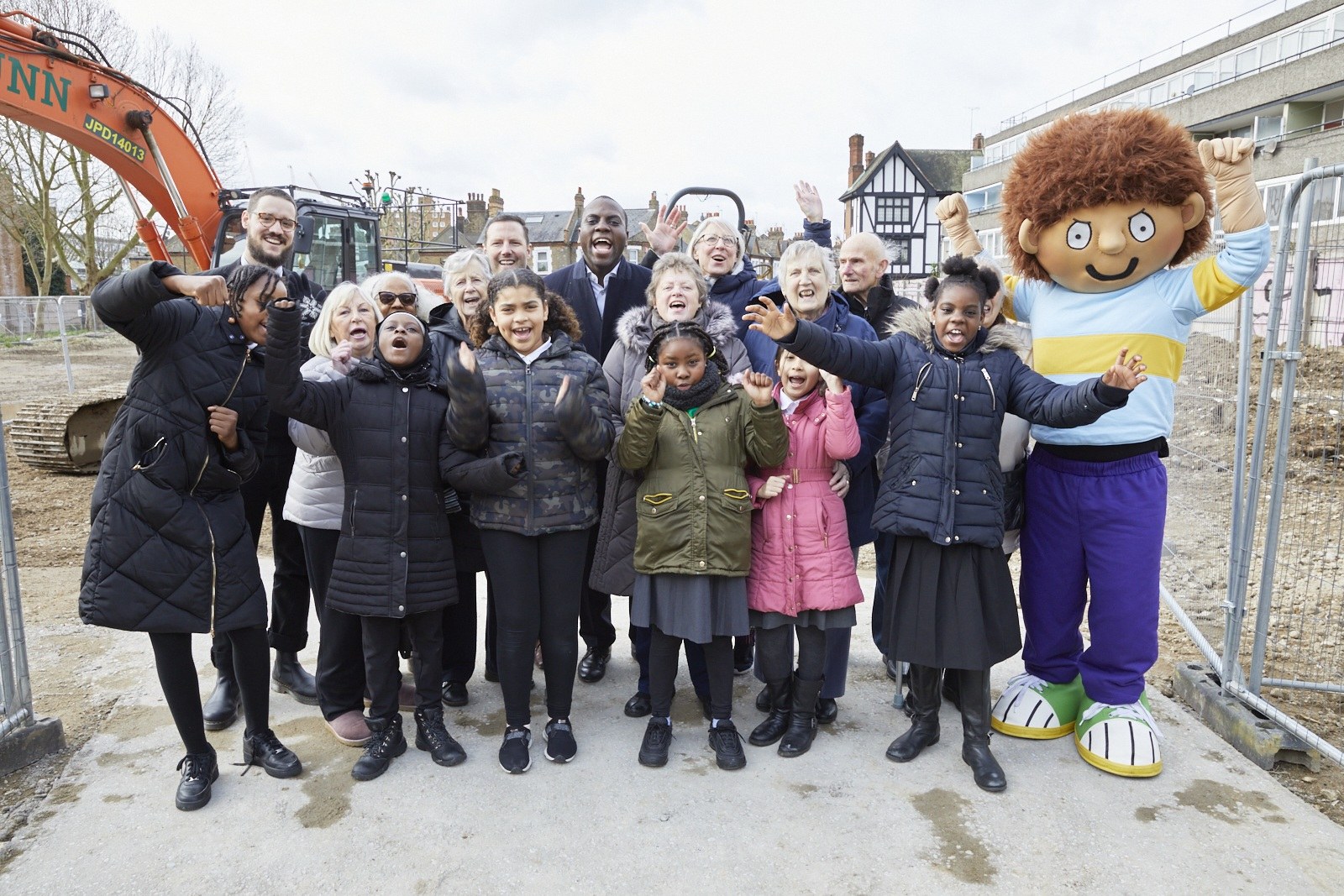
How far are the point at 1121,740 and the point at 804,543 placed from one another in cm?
136

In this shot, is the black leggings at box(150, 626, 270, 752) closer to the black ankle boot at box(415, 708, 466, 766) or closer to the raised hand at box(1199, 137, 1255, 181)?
the black ankle boot at box(415, 708, 466, 766)

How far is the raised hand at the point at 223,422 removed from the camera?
9.57 feet

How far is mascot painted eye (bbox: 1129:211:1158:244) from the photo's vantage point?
3.18 m

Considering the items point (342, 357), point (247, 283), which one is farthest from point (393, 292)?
point (247, 283)

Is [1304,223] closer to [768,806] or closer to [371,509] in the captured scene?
[768,806]

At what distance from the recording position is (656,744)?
3.26m

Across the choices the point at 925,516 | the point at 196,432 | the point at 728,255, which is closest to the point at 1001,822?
the point at 925,516

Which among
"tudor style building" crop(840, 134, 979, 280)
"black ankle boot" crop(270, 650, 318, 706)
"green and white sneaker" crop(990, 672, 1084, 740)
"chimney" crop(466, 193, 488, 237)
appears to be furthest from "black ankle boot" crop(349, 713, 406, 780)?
"chimney" crop(466, 193, 488, 237)

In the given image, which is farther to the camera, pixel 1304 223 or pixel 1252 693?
pixel 1252 693

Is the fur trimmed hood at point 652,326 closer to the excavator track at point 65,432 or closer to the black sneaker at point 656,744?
the black sneaker at point 656,744

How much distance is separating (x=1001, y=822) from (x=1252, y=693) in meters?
1.45

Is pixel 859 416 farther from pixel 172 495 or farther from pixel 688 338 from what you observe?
pixel 172 495

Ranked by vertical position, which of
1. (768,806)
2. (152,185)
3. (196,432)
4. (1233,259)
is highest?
(152,185)

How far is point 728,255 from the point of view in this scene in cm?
397
